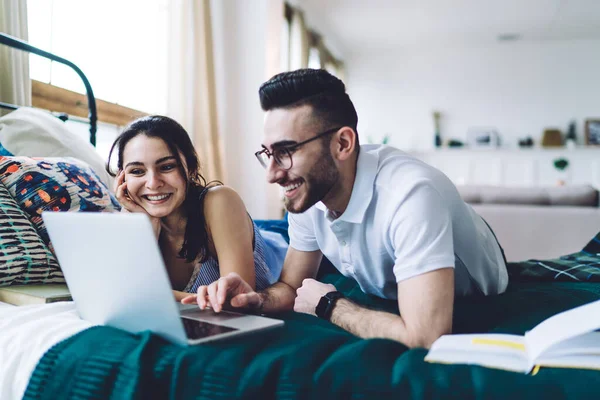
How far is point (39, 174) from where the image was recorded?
1373 millimetres

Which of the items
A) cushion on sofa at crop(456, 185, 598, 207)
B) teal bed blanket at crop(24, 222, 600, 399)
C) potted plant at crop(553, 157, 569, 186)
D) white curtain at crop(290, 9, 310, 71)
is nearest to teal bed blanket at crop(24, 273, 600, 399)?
teal bed blanket at crop(24, 222, 600, 399)

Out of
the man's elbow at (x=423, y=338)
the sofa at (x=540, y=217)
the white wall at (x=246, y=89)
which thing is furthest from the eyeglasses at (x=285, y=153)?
the white wall at (x=246, y=89)

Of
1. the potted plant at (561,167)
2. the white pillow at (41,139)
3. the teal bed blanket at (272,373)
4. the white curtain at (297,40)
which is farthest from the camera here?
the potted plant at (561,167)

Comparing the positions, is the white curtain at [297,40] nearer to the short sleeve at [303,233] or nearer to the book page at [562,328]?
the short sleeve at [303,233]

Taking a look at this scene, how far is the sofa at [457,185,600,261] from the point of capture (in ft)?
8.21

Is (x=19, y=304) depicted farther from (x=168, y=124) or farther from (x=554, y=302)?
(x=554, y=302)

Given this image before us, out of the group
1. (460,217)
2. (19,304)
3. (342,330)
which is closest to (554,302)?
(460,217)

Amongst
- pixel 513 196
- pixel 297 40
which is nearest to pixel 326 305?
pixel 513 196

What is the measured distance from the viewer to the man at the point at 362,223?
3.15ft

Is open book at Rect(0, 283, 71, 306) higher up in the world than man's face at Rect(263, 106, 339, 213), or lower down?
lower down

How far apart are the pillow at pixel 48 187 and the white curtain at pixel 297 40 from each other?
4.52 meters

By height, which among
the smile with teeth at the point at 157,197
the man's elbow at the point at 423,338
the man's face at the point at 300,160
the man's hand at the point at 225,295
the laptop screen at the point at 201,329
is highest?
the man's face at the point at 300,160

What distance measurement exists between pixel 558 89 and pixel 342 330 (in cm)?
751

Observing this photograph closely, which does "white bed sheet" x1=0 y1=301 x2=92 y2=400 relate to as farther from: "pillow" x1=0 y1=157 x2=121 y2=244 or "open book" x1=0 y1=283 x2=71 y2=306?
"pillow" x1=0 y1=157 x2=121 y2=244
